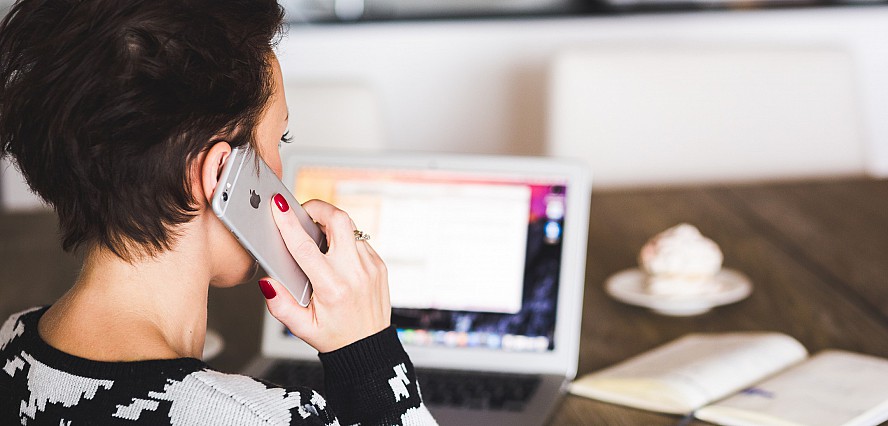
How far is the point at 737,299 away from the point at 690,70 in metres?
0.90

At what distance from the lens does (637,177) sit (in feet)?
6.84

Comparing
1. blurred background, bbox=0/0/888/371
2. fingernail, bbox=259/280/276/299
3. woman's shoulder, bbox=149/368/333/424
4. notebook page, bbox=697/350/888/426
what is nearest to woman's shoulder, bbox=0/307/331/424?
woman's shoulder, bbox=149/368/333/424

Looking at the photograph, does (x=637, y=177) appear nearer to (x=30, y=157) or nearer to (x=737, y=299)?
(x=737, y=299)

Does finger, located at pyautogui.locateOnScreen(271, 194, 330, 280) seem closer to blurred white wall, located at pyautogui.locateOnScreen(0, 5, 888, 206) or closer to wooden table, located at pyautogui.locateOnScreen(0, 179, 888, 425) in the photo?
wooden table, located at pyautogui.locateOnScreen(0, 179, 888, 425)

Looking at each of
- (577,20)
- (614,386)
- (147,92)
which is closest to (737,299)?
(614,386)

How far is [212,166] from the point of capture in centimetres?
72

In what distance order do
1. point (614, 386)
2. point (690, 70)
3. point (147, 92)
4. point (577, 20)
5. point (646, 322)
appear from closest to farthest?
point (147, 92) → point (614, 386) → point (646, 322) → point (690, 70) → point (577, 20)

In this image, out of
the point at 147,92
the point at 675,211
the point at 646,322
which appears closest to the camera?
the point at 147,92

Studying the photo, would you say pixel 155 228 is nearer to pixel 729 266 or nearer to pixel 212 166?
pixel 212 166

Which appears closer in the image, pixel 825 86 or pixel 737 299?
pixel 737 299

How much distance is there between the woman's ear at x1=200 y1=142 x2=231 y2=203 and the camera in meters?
0.72

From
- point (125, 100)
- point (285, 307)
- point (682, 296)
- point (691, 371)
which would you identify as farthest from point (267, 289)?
point (682, 296)

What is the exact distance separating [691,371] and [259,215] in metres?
0.50

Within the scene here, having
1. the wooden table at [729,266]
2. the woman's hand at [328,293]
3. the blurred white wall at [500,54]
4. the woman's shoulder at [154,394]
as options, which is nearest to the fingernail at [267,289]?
the woman's hand at [328,293]
